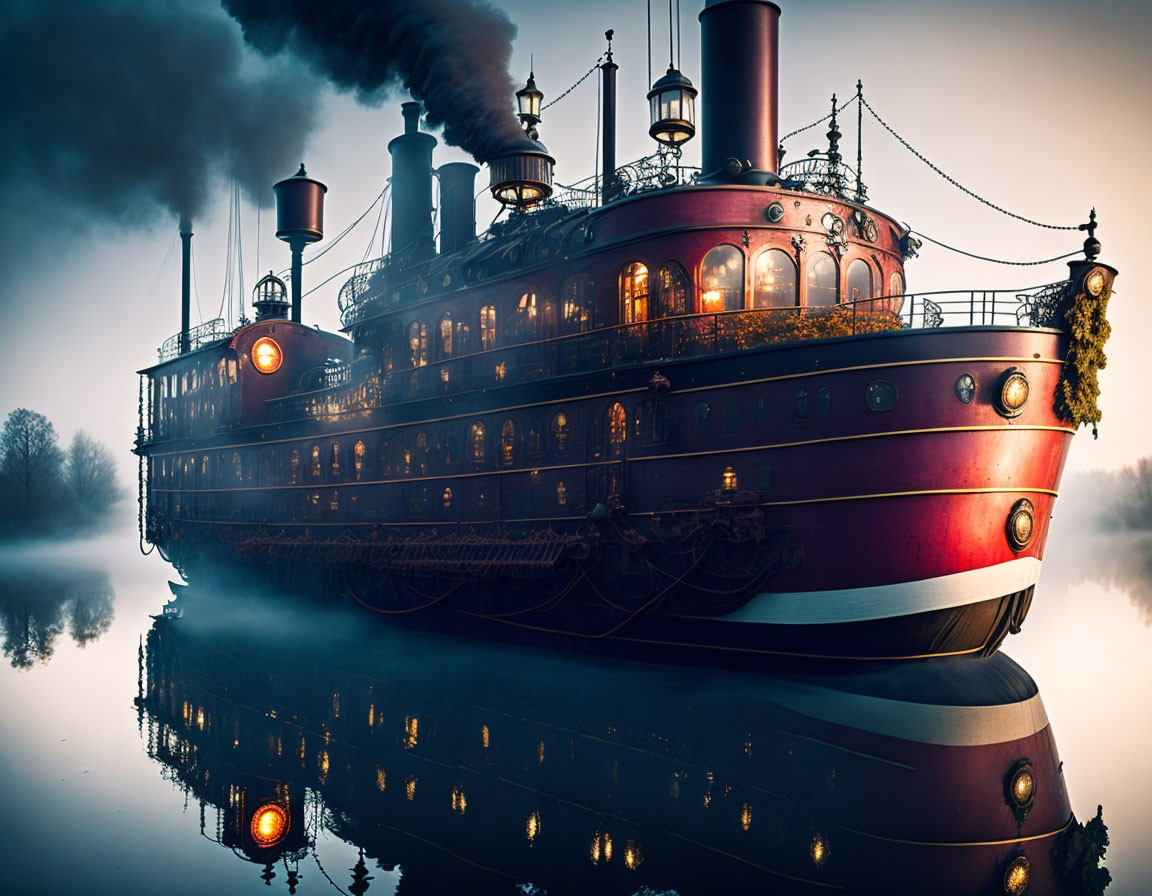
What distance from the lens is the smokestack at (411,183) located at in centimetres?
3077

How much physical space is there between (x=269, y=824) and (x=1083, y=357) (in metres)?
15.9

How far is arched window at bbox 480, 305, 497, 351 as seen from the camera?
928 inches

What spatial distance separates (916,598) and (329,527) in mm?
18628

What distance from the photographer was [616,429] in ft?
64.1

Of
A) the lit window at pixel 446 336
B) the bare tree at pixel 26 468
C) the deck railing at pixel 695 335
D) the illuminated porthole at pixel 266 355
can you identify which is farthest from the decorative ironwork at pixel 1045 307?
the bare tree at pixel 26 468

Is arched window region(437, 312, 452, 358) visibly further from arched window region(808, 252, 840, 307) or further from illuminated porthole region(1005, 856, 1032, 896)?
illuminated porthole region(1005, 856, 1032, 896)

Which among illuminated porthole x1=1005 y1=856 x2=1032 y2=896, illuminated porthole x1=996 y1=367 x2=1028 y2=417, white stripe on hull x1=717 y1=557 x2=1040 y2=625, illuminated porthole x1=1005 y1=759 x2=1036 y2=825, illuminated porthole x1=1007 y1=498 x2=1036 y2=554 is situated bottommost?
illuminated porthole x1=1005 y1=856 x2=1032 y2=896

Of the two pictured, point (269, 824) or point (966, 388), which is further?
point (966, 388)

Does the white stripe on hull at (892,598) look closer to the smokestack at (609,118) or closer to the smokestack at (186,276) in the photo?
the smokestack at (609,118)

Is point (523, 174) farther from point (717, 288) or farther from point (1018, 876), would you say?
point (1018, 876)

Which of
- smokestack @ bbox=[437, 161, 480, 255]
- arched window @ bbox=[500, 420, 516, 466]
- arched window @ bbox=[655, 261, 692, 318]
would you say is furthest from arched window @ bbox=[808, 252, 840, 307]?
smokestack @ bbox=[437, 161, 480, 255]

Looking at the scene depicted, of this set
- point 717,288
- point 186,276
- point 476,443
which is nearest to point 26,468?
point 186,276

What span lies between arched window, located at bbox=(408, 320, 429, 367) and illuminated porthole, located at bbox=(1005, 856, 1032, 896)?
19.7m

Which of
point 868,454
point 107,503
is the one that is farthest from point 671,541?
point 107,503
